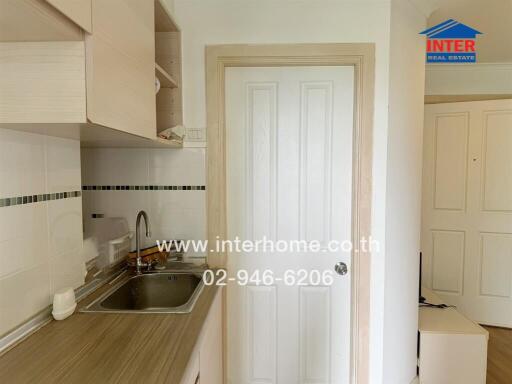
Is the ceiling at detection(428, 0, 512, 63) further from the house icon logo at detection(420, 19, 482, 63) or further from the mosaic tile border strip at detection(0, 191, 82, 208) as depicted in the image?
the mosaic tile border strip at detection(0, 191, 82, 208)

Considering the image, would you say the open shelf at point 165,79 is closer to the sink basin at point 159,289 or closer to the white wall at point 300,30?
the white wall at point 300,30

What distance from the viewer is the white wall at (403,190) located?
1.70 m

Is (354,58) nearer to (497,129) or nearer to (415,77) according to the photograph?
(415,77)

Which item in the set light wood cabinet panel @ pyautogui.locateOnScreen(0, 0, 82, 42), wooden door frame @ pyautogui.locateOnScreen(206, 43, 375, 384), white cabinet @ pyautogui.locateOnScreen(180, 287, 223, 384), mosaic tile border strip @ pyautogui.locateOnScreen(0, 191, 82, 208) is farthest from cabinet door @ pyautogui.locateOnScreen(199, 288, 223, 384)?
light wood cabinet panel @ pyautogui.locateOnScreen(0, 0, 82, 42)

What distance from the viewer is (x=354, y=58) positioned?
1.66m

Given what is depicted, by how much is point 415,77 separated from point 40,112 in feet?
6.03

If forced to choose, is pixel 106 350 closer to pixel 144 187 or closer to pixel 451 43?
pixel 144 187

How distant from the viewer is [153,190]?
1779 millimetres

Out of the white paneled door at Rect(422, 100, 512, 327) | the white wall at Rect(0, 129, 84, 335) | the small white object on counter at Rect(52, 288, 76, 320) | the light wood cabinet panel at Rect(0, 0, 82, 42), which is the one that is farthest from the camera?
the white paneled door at Rect(422, 100, 512, 327)

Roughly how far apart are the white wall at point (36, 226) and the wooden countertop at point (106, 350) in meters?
0.12

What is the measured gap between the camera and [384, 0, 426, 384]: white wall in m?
1.70

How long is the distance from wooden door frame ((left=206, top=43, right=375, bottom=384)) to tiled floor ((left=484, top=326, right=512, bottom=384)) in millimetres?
1166

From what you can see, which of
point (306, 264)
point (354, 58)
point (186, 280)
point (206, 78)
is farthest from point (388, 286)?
point (206, 78)

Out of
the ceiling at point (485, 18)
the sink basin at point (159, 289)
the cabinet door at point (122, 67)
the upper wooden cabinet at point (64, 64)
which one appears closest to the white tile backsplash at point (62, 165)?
the upper wooden cabinet at point (64, 64)
